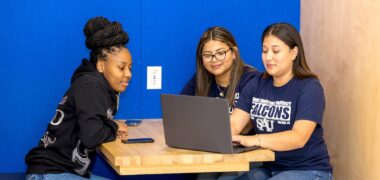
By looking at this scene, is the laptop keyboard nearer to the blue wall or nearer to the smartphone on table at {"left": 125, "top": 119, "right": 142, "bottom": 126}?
the smartphone on table at {"left": 125, "top": 119, "right": 142, "bottom": 126}

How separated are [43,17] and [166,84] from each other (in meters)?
0.79

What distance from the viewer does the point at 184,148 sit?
2.63 meters

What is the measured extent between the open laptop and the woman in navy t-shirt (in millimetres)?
156

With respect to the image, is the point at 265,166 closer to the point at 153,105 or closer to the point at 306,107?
the point at 306,107

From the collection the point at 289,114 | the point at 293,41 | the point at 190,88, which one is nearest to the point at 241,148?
the point at 289,114

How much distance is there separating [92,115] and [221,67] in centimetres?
80

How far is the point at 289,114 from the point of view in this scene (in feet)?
9.09

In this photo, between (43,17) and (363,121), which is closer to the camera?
(363,121)

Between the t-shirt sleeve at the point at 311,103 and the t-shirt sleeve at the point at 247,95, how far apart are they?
11.5 inches

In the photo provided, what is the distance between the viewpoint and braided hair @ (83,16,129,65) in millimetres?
3033

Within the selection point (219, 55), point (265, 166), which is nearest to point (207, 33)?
point (219, 55)

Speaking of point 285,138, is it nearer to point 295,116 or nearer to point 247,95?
point 295,116

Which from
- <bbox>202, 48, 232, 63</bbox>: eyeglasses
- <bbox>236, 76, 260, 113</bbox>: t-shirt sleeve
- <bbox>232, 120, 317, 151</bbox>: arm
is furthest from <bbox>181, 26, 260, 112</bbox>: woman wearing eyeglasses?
<bbox>232, 120, 317, 151</bbox>: arm

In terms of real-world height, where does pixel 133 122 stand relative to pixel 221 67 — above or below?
below
